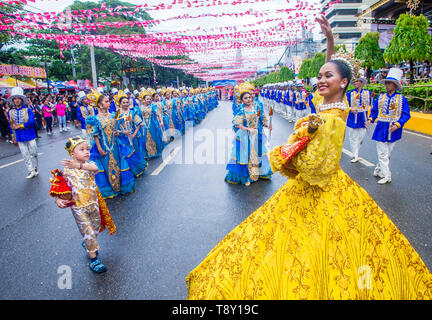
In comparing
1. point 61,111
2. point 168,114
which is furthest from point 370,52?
point 61,111

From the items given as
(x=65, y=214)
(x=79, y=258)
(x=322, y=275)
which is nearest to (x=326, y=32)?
(x=322, y=275)

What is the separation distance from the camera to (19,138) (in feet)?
22.5

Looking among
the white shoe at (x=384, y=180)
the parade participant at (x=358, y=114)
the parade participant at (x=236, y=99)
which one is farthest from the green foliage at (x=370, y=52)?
the parade participant at (x=236, y=99)

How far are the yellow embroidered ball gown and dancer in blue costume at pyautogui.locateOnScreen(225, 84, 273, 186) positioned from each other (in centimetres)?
385

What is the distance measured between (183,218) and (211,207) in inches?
22.5

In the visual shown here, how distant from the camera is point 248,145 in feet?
19.3

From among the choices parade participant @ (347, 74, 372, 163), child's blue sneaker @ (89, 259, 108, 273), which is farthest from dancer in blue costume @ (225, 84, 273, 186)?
child's blue sneaker @ (89, 259, 108, 273)

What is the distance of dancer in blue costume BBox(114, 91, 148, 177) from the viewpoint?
5.67 metres

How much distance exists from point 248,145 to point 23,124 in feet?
17.3

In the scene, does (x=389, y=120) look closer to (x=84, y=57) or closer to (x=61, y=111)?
(x=61, y=111)

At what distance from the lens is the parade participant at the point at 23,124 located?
6.80 m

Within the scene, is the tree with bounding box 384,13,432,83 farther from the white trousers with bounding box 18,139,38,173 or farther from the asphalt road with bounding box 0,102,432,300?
the white trousers with bounding box 18,139,38,173
